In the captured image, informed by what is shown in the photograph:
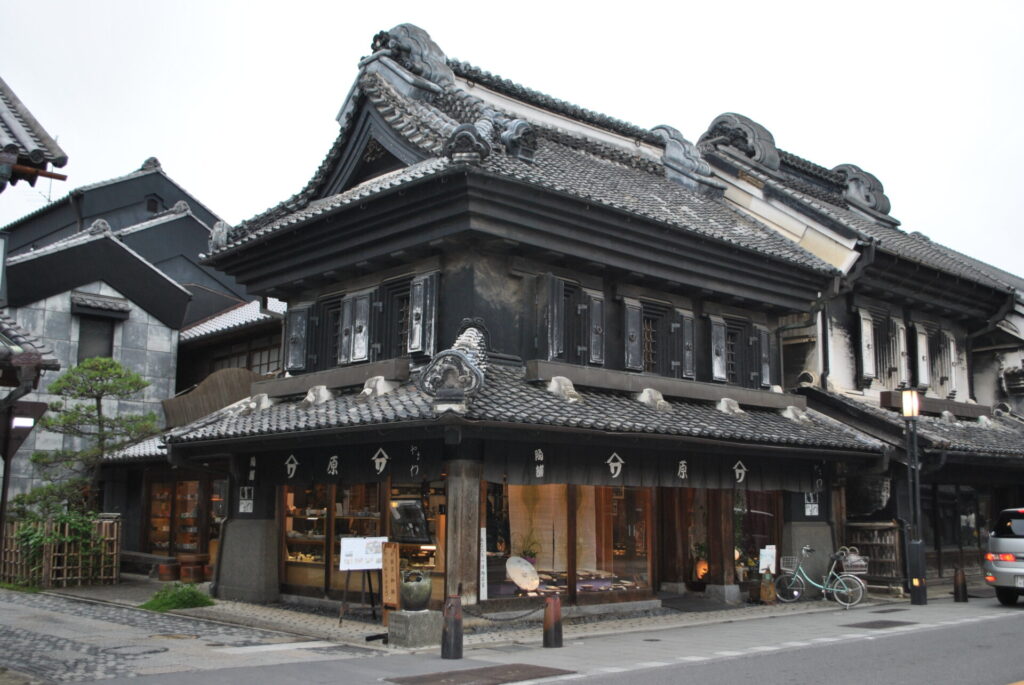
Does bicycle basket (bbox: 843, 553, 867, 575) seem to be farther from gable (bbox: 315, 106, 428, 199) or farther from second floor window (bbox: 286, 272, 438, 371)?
gable (bbox: 315, 106, 428, 199)

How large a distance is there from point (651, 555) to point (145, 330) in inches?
735

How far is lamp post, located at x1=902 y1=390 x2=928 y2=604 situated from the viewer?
1988 cm

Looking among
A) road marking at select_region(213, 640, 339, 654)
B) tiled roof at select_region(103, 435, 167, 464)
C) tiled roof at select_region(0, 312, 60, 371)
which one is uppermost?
tiled roof at select_region(0, 312, 60, 371)

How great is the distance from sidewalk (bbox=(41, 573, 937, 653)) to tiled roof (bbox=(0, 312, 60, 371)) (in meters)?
6.37

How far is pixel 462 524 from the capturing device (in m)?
15.4

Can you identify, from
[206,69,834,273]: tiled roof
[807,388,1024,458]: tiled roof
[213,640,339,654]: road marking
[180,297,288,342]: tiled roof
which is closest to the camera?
[213,640,339,654]: road marking

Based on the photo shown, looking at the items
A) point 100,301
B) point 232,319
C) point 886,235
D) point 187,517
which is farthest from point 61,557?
point 886,235

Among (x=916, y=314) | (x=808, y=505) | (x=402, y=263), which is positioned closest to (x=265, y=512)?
(x=402, y=263)

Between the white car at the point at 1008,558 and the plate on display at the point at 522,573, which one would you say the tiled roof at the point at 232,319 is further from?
the white car at the point at 1008,558

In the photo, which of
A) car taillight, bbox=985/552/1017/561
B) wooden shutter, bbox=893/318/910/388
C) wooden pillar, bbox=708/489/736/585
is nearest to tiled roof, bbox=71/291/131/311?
wooden pillar, bbox=708/489/736/585

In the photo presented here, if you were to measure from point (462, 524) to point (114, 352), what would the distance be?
60.6 ft

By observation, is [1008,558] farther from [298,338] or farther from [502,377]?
[298,338]

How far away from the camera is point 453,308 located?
17391 mm

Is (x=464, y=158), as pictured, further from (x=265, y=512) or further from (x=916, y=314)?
(x=916, y=314)
